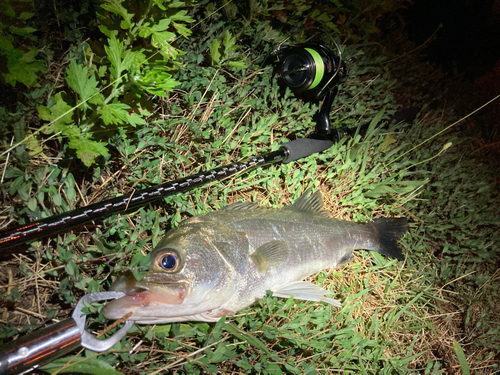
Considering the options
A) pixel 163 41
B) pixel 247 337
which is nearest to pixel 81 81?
pixel 163 41

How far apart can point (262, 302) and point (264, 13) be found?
3.33 metres

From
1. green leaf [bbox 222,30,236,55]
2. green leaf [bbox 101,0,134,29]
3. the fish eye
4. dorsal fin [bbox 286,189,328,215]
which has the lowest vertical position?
dorsal fin [bbox 286,189,328,215]

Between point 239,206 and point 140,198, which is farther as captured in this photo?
point 239,206

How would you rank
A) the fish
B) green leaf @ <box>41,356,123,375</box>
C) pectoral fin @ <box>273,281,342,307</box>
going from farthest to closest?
1. pectoral fin @ <box>273,281,342,307</box>
2. the fish
3. green leaf @ <box>41,356,123,375</box>

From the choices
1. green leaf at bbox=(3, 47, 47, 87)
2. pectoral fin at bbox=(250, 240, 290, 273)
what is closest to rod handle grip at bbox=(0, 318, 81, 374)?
pectoral fin at bbox=(250, 240, 290, 273)

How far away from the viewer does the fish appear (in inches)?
76.1

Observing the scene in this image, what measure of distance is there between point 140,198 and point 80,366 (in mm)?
1170

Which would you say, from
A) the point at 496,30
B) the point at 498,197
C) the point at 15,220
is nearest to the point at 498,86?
the point at 496,30

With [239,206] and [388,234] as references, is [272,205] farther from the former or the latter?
[388,234]

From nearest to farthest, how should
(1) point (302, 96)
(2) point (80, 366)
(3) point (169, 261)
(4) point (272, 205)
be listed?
(2) point (80, 366) < (3) point (169, 261) < (4) point (272, 205) < (1) point (302, 96)

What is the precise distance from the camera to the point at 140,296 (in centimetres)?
185

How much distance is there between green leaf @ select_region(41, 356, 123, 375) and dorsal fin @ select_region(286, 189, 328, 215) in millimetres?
2054

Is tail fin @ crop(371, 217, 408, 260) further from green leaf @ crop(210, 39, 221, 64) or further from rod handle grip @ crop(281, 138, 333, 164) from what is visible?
green leaf @ crop(210, 39, 221, 64)

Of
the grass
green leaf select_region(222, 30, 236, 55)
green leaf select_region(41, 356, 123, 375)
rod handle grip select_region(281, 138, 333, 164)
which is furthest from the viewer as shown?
rod handle grip select_region(281, 138, 333, 164)
